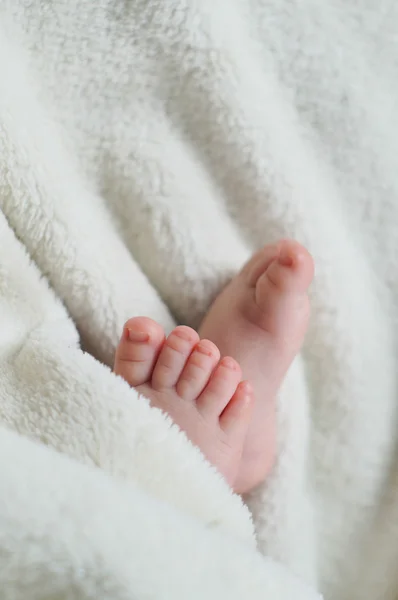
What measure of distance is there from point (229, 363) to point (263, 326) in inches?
2.3

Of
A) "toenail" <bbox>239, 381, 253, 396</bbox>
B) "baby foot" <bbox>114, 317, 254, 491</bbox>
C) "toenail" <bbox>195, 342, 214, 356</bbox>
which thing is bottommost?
"baby foot" <bbox>114, 317, 254, 491</bbox>

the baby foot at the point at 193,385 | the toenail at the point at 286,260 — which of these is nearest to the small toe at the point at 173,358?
the baby foot at the point at 193,385

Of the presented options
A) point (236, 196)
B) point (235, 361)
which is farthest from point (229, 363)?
point (236, 196)

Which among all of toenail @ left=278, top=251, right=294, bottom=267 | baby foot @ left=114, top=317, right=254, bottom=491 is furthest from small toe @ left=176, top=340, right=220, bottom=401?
toenail @ left=278, top=251, right=294, bottom=267

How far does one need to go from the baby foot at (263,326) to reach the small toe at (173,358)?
0.16ft

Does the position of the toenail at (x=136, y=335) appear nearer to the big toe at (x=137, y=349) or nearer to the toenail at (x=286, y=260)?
the big toe at (x=137, y=349)

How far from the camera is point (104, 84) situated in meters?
0.62

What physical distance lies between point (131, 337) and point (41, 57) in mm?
295

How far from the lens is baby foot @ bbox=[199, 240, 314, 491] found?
59cm

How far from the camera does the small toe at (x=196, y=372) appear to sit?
570 millimetres

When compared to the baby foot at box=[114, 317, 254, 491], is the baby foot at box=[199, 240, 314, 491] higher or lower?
higher

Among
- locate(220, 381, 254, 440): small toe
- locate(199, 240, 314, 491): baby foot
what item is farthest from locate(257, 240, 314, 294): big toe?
locate(220, 381, 254, 440): small toe

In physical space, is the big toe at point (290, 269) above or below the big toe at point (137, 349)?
above

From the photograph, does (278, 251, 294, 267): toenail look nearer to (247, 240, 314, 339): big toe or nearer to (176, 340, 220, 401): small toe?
(247, 240, 314, 339): big toe
